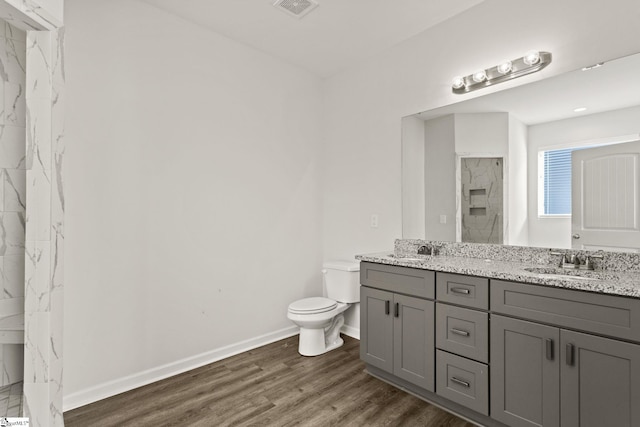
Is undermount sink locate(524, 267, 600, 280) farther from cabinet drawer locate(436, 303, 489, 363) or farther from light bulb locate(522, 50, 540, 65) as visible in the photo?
light bulb locate(522, 50, 540, 65)

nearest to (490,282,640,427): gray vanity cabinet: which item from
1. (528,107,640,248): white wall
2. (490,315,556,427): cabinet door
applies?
(490,315,556,427): cabinet door

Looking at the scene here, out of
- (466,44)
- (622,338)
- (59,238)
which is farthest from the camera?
(466,44)

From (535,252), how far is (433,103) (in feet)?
4.42

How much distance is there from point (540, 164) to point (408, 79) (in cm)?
128

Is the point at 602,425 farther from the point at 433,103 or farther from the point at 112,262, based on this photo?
the point at 112,262

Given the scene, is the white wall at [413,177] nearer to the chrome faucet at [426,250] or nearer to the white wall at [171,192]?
the chrome faucet at [426,250]

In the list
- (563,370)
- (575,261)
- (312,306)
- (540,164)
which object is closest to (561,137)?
(540,164)

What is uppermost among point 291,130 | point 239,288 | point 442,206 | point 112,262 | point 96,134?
point 291,130

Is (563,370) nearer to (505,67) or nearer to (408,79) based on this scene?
(505,67)

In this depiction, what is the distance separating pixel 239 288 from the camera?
285 centimetres

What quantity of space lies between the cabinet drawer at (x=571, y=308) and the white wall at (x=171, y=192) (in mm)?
2001

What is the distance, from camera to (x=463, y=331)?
1.87 m

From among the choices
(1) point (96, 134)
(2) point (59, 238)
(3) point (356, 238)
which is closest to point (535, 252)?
(3) point (356, 238)

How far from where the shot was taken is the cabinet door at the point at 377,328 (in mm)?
2260
